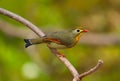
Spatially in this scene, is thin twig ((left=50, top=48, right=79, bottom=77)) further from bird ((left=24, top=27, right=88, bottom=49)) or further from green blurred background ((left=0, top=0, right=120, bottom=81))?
green blurred background ((left=0, top=0, right=120, bottom=81))

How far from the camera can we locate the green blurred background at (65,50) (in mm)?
4371

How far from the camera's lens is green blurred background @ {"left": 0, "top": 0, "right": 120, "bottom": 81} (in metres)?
4.37

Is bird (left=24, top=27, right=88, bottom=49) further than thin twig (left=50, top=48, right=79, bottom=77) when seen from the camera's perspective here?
Yes

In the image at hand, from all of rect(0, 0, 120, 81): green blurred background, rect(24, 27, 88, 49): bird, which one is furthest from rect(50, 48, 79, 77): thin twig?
rect(0, 0, 120, 81): green blurred background

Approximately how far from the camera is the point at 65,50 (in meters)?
5.11

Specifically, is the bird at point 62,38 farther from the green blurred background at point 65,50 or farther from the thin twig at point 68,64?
the green blurred background at point 65,50

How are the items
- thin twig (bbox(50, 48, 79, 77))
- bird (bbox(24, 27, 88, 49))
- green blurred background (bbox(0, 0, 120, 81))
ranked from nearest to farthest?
thin twig (bbox(50, 48, 79, 77)) < bird (bbox(24, 27, 88, 49)) < green blurred background (bbox(0, 0, 120, 81))

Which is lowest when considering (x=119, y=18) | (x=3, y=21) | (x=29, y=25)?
(x=119, y=18)

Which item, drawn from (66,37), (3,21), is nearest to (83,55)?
(3,21)

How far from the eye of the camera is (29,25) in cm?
243

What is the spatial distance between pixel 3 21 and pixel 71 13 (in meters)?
0.99

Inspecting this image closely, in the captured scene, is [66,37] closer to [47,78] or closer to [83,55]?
[47,78]

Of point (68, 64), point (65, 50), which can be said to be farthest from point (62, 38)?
point (65, 50)

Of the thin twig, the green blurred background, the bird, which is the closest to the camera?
the thin twig
